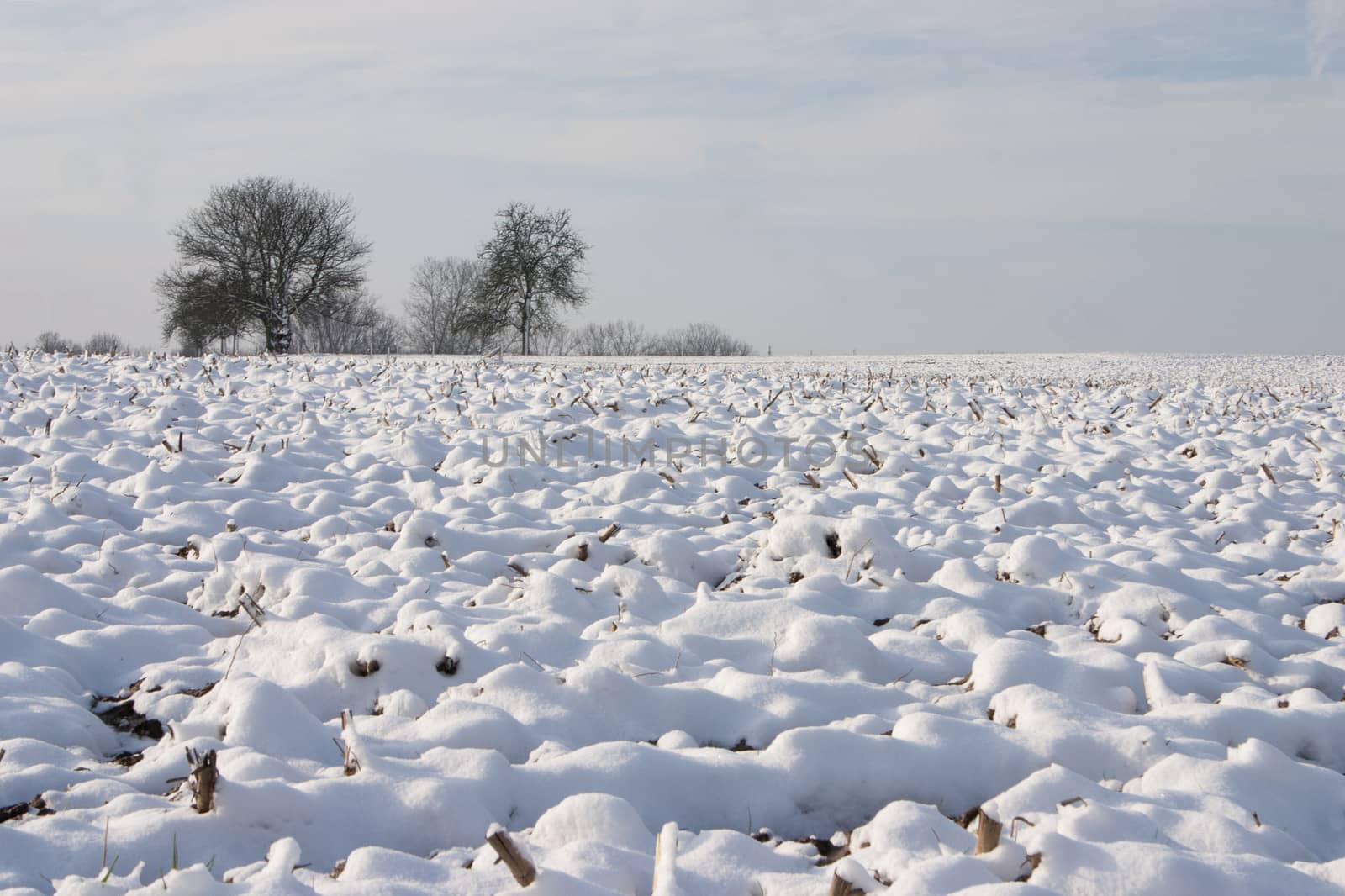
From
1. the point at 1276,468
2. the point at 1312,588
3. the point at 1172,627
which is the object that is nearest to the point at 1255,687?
the point at 1172,627

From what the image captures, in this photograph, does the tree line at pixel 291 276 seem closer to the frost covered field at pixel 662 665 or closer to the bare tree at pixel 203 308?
the bare tree at pixel 203 308

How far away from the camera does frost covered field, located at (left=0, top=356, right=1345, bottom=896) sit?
7.22ft

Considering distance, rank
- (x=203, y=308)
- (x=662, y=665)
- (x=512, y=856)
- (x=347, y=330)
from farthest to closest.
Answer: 1. (x=347, y=330)
2. (x=203, y=308)
3. (x=662, y=665)
4. (x=512, y=856)

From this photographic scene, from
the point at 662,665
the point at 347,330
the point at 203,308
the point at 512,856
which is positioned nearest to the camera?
the point at 512,856

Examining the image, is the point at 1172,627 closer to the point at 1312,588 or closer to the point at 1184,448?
the point at 1312,588

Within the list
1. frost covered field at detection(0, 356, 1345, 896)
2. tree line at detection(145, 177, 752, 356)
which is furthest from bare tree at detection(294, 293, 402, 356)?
frost covered field at detection(0, 356, 1345, 896)

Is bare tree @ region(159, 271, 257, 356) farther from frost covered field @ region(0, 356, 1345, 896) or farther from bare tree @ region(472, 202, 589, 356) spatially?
frost covered field @ region(0, 356, 1345, 896)

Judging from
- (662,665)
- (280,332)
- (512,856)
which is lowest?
(662,665)

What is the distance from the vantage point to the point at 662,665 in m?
3.36

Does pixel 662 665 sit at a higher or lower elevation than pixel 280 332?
lower

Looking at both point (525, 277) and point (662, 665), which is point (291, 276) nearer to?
point (525, 277)

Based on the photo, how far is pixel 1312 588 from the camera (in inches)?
169

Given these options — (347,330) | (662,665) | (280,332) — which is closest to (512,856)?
(662,665)

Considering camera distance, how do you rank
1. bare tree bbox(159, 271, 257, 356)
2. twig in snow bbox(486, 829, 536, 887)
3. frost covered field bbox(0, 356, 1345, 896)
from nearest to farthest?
twig in snow bbox(486, 829, 536, 887) → frost covered field bbox(0, 356, 1345, 896) → bare tree bbox(159, 271, 257, 356)
